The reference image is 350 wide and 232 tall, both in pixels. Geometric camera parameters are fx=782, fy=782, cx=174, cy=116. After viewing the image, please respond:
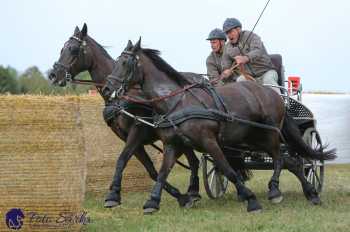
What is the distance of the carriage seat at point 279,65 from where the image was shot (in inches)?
453

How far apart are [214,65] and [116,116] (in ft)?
6.44

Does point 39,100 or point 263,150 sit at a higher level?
point 39,100

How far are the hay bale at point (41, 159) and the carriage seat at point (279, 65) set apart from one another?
171 inches

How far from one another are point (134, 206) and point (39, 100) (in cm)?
321

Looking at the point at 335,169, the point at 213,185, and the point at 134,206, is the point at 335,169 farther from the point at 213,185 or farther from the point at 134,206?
the point at 134,206

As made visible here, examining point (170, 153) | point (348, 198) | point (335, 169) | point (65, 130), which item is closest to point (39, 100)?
point (65, 130)

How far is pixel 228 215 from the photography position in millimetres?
9484

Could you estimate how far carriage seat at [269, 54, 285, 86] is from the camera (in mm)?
11500

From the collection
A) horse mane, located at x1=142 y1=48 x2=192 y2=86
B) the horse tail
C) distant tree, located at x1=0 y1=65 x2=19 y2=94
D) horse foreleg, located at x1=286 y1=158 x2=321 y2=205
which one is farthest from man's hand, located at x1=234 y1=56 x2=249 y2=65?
distant tree, located at x1=0 y1=65 x2=19 y2=94

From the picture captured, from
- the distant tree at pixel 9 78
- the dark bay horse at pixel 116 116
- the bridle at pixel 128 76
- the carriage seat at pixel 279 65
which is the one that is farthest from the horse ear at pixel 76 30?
the distant tree at pixel 9 78

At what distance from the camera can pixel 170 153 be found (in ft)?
31.4

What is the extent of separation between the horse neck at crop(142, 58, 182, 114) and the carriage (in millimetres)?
1557

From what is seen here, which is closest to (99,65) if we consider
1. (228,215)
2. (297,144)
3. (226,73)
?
(226,73)

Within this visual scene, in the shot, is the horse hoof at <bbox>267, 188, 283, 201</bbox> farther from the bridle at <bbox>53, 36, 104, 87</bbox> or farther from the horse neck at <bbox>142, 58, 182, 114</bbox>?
the bridle at <bbox>53, 36, 104, 87</bbox>
